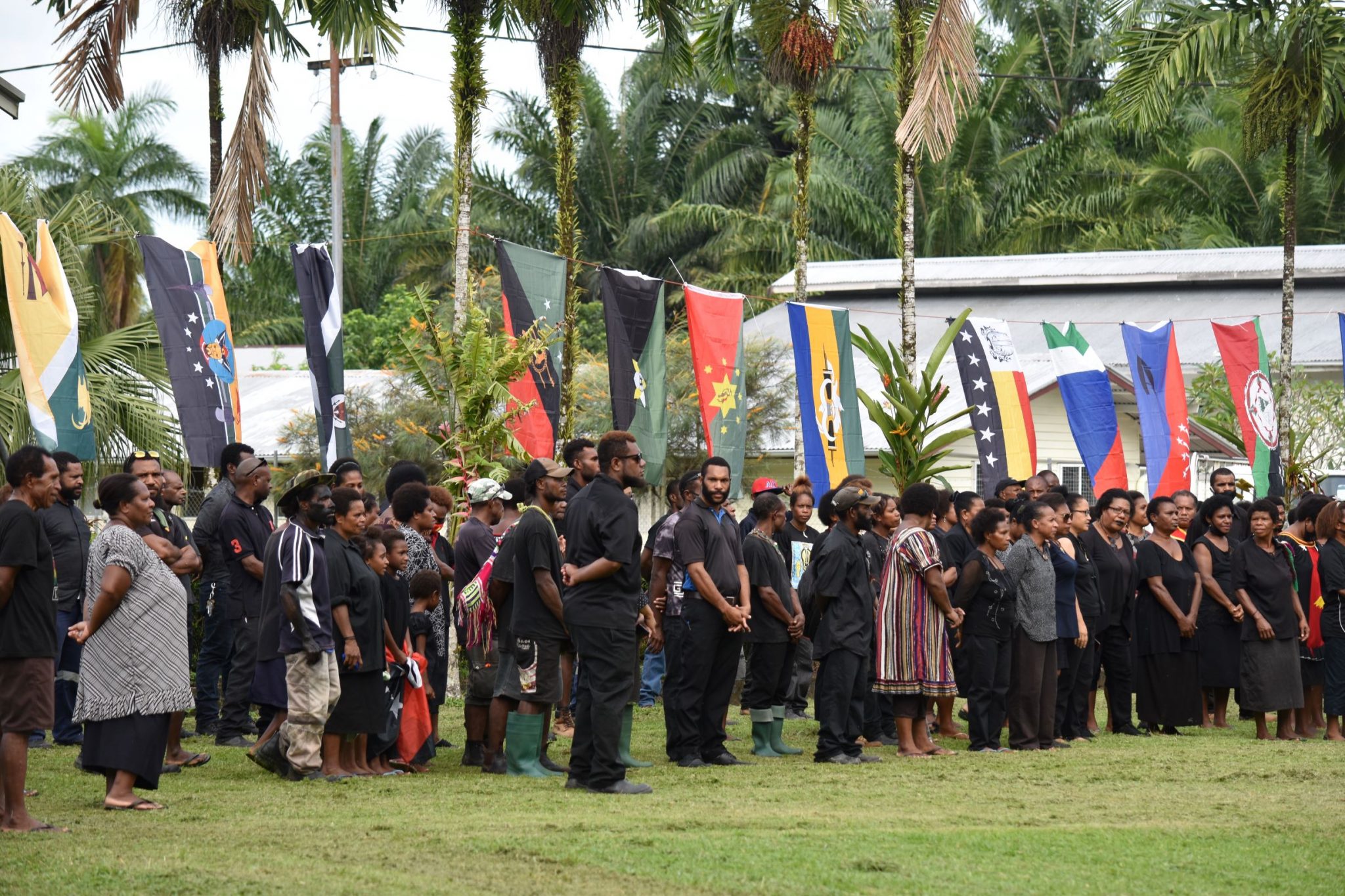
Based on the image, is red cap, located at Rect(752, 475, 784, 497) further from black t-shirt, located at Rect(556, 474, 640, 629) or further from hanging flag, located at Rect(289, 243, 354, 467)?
hanging flag, located at Rect(289, 243, 354, 467)

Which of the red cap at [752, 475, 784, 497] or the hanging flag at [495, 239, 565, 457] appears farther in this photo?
the hanging flag at [495, 239, 565, 457]

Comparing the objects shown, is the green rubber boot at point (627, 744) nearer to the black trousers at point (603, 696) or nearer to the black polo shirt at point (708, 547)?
the black trousers at point (603, 696)

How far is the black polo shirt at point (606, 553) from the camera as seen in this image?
884cm

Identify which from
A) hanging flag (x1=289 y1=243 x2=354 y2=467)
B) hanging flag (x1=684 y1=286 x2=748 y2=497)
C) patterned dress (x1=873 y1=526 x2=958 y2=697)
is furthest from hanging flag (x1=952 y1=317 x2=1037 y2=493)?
hanging flag (x1=289 y1=243 x2=354 y2=467)

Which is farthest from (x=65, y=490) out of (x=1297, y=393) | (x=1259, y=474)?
(x=1297, y=393)

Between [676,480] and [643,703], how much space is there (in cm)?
276

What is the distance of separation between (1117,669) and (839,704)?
3.61 metres

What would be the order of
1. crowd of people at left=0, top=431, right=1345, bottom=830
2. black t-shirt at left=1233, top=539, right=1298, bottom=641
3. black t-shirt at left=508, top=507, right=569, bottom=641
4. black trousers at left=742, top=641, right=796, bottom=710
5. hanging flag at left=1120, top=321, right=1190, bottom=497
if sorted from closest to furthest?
crowd of people at left=0, top=431, right=1345, bottom=830, black t-shirt at left=508, top=507, right=569, bottom=641, black trousers at left=742, top=641, right=796, bottom=710, black t-shirt at left=1233, top=539, right=1298, bottom=641, hanging flag at left=1120, top=321, right=1190, bottom=497

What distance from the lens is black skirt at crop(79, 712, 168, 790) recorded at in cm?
801

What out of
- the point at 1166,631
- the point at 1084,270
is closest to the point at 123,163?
the point at 1084,270

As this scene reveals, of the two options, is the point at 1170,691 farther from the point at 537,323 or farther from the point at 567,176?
the point at 567,176

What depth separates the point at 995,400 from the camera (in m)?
18.1

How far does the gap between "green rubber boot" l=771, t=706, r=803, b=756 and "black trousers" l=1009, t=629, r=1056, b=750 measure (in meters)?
1.64

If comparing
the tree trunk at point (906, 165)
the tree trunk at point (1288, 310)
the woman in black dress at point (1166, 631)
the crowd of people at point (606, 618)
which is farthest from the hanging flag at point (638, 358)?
the tree trunk at point (1288, 310)
